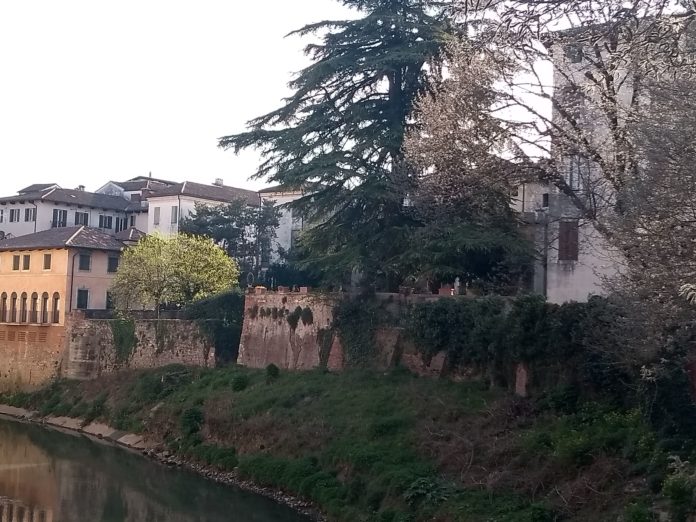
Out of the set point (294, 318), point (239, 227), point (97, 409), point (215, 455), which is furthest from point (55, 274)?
point (215, 455)

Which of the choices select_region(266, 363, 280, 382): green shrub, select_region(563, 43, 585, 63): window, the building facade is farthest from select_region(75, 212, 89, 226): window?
select_region(563, 43, 585, 63): window

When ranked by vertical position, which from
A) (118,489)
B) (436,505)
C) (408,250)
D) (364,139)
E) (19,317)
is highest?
(364,139)

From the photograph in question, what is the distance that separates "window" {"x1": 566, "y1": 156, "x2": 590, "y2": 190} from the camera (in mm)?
20844

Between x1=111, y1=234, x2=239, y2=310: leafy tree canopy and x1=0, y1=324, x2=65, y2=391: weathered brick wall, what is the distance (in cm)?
541

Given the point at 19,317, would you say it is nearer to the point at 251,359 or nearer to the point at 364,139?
the point at 251,359

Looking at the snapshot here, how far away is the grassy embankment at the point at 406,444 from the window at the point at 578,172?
217 inches

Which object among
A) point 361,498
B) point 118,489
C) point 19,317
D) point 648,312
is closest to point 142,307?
point 19,317

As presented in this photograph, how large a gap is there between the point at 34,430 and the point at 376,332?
17095 mm

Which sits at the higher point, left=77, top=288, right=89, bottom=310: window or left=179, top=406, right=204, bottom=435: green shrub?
left=77, top=288, right=89, bottom=310: window

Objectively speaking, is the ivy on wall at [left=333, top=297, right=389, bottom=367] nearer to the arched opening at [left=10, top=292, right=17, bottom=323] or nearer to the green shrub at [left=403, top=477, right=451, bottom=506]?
the green shrub at [left=403, top=477, right=451, bottom=506]

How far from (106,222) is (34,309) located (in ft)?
42.2

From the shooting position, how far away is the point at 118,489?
26.8m

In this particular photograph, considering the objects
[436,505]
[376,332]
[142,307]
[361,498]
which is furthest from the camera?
[142,307]

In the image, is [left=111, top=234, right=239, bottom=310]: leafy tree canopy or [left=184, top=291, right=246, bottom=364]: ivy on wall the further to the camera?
[left=111, top=234, right=239, bottom=310]: leafy tree canopy
